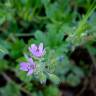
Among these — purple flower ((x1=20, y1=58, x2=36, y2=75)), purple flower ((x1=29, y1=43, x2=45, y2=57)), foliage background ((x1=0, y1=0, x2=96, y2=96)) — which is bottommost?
foliage background ((x1=0, y1=0, x2=96, y2=96))

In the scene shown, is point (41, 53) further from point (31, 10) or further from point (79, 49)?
point (79, 49)

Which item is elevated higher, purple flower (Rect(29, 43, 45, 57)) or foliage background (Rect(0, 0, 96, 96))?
purple flower (Rect(29, 43, 45, 57))

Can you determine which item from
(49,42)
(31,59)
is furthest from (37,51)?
(49,42)

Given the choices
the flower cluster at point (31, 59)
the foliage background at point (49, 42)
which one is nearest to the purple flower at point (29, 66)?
the flower cluster at point (31, 59)

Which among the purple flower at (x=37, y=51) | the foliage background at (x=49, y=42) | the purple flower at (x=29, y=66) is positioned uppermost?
the purple flower at (x=37, y=51)

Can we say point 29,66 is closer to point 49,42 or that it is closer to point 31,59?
point 31,59

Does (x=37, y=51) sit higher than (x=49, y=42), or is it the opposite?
(x=37, y=51)

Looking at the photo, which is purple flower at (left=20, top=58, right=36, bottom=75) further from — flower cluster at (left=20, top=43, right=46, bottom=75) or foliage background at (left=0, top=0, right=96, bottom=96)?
foliage background at (left=0, top=0, right=96, bottom=96)

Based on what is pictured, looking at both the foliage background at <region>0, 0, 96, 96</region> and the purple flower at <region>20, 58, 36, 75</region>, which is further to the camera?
the foliage background at <region>0, 0, 96, 96</region>

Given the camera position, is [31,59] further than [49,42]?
No

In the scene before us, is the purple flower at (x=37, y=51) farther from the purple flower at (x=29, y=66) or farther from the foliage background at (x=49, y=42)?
the foliage background at (x=49, y=42)

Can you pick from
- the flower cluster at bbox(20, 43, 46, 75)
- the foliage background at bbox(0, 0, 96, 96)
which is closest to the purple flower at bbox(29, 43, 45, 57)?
the flower cluster at bbox(20, 43, 46, 75)
